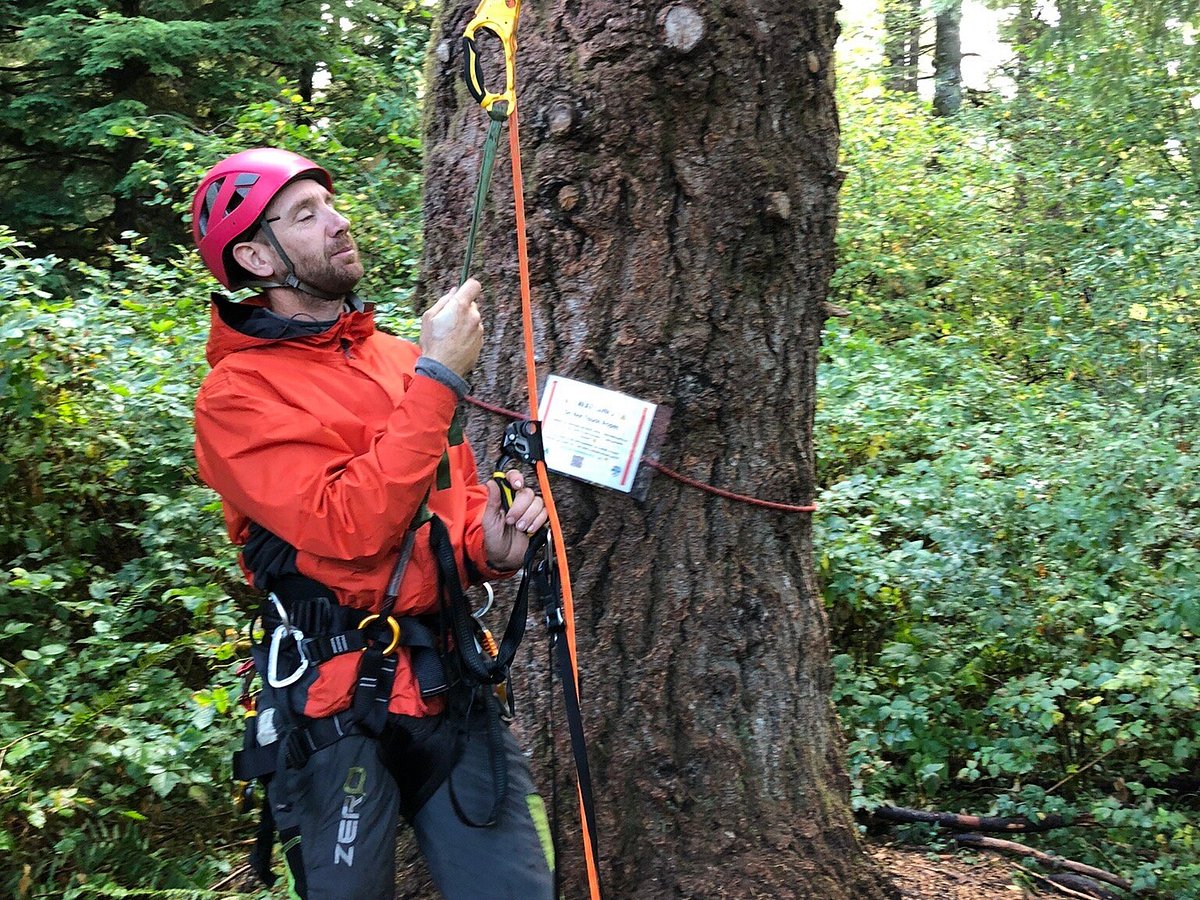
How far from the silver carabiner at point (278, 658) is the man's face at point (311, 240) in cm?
77

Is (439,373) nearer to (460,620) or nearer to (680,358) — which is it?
(460,620)

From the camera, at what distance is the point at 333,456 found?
2117mm

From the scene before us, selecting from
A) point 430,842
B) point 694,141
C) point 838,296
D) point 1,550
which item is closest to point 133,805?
point 1,550

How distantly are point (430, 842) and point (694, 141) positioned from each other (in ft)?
6.30

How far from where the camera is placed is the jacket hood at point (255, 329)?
87.9 inches

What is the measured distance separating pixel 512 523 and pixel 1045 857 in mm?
2572

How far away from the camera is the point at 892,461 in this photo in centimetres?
564

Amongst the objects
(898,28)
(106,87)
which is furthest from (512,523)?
(898,28)

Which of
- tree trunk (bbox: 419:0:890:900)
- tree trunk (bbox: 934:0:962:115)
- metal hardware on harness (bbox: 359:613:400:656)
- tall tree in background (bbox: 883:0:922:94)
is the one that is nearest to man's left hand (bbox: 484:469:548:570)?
metal hardware on harness (bbox: 359:613:400:656)

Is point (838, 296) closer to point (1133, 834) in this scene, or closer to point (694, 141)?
point (1133, 834)

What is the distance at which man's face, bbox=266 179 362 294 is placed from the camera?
2.33 m

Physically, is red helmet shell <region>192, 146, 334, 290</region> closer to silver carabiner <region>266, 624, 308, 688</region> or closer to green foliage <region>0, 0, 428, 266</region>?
silver carabiner <region>266, 624, 308, 688</region>

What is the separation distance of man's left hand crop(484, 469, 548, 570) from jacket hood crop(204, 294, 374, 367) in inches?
20.5

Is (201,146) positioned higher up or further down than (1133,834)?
higher up
